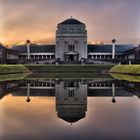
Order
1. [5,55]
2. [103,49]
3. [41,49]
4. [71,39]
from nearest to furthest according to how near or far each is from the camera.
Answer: [5,55] → [71,39] → [103,49] → [41,49]

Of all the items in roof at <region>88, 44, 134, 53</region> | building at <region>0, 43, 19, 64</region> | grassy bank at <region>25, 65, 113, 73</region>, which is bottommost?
grassy bank at <region>25, 65, 113, 73</region>

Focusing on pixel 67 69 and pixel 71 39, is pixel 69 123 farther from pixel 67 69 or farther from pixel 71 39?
pixel 71 39

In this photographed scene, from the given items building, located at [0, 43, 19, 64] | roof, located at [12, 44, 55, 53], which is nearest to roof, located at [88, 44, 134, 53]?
roof, located at [12, 44, 55, 53]

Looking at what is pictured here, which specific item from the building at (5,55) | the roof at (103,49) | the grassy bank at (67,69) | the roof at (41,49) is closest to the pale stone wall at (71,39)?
the roof at (103,49)

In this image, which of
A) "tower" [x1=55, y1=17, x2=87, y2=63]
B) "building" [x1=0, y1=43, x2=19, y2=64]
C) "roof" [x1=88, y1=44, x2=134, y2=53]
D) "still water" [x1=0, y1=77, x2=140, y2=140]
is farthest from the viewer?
"roof" [x1=88, y1=44, x2=134, y2=53]

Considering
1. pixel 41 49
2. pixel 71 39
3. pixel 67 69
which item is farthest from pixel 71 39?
pixel 67 69

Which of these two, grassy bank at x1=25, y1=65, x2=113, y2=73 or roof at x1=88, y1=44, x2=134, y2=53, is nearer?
grassy bank at x1=25, y1=65, x2=113, y2=73

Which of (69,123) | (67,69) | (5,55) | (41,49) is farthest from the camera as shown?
(41,49)

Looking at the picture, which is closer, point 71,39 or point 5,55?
point 5,55

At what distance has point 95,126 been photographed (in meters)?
8.34

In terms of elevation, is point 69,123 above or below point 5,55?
below

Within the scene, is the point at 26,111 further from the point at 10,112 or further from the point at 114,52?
the point at 114,52

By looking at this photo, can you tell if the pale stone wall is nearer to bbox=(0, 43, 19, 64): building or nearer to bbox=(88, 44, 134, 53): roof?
bbox=(88, 44, 134, 53): roof

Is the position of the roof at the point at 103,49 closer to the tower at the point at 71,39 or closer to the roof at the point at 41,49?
the tower at the point at 71,39
